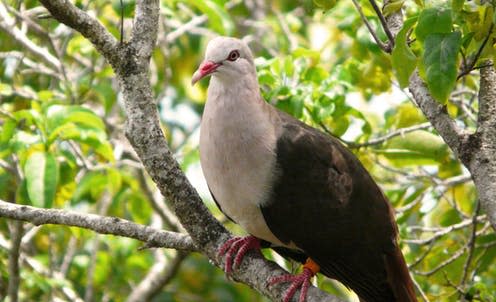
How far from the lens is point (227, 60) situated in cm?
394

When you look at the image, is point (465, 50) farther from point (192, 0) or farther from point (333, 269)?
point (192, 0)

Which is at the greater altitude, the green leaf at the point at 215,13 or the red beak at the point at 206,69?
the green leaf at the point at 215,13

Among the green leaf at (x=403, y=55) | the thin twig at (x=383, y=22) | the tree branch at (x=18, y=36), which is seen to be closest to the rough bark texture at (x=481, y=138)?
the thin twig at (x=383, y=22)

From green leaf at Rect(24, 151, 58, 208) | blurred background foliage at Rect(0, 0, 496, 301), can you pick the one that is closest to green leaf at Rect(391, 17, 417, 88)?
blurred background foliage at Rect(0, 0, 496, 301)

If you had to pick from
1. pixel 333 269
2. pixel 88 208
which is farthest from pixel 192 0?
pixel 88 208

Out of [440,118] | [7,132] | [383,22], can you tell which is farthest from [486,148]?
[7,132]

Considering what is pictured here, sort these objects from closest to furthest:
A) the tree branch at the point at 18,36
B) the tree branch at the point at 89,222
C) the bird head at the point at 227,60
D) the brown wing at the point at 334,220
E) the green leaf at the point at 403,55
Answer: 1. the green leaf at the point at 403,55
2. the tree branch at the point at 89,222
3. the brown wing at the point at 334,220
4. the bird head at the point at 227,60
5. the tree branch at the point at 18,36

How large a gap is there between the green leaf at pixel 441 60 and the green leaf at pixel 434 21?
0.08 feet

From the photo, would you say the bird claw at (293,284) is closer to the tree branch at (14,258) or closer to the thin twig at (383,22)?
the thin twig at (383,22)

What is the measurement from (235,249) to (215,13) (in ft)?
5.04

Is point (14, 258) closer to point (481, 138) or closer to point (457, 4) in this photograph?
point (481, 138)

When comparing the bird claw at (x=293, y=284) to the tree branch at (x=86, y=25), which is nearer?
the tree branch at (x=86, y=25)

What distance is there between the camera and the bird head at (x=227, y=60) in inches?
154

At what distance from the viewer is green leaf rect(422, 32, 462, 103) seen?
249 centimetres
